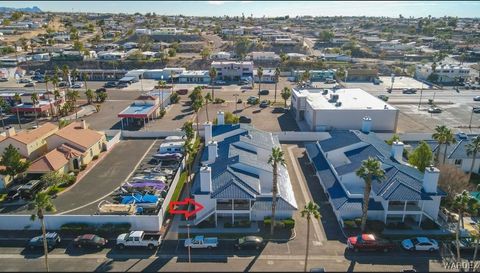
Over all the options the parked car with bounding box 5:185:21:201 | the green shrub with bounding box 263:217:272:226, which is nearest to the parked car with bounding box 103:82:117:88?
the parked car with bounding box 5:185:21:201

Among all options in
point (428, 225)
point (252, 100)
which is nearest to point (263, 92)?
point (252, 100)

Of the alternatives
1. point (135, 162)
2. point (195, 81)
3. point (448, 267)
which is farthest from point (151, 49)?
point (448, 267)

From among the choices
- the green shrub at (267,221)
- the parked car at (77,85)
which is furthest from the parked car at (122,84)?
the green shrub at (267,221)

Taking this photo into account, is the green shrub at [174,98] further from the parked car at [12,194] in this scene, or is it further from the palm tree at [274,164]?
the palm tree at [274,164]

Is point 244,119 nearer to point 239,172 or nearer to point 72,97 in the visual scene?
point 239,172

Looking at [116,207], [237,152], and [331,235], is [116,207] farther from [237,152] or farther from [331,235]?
[331,235]

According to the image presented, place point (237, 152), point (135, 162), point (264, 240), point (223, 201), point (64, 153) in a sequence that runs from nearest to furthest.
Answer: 1. point (264, 240)
2. point (223, 201)
3. point (237, 152)
4. point (64, 153)
5. point (135, 162)
